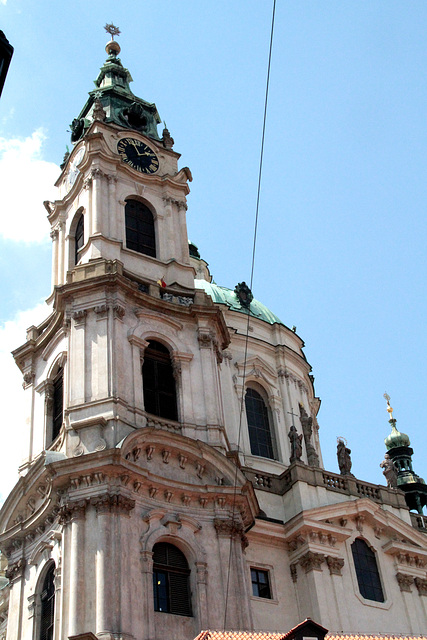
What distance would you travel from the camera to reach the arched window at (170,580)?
23094mm

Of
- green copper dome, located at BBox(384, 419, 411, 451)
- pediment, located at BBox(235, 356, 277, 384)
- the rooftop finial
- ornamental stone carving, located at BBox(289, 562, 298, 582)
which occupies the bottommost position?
ornamental stone carving, located at BBox(289, 562, 298, 582)

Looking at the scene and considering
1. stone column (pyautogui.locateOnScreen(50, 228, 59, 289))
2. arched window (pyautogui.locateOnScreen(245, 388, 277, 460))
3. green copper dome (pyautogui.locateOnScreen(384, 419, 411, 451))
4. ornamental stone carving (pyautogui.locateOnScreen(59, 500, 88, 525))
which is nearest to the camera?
ornamental stone carving (pyautogui.locateOnScreen(59, 500, 88, 525))

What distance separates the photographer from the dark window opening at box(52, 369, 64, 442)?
27609mm

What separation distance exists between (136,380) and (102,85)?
16.4 m

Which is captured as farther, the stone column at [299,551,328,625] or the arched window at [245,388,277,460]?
the arched window at [245,388,277,460]

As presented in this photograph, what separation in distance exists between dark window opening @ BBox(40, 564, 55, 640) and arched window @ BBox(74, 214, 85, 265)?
11.3 metres

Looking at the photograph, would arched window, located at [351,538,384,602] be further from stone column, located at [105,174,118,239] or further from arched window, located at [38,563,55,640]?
stone column, located at [105,174,118,239]

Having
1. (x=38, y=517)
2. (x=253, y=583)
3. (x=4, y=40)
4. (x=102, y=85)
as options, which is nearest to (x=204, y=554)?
(x=253, y=583)

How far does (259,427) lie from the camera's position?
34.0m

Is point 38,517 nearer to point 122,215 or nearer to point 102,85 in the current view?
point 122,215

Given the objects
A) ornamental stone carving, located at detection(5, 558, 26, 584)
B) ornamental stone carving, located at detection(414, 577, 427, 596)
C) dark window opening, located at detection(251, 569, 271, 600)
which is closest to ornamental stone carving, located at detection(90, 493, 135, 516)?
ornamental stone carving, located at detection(5, 558, 26, 584)

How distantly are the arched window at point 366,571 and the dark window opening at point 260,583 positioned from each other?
9.20ft

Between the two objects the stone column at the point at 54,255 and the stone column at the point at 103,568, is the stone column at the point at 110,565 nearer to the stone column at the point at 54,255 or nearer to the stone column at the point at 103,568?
the stone column at the point at 103,568

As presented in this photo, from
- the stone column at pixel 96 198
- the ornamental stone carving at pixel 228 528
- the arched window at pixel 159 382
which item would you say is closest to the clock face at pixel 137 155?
the stone column at pixel 96 198
